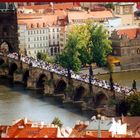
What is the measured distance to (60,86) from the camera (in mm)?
41688

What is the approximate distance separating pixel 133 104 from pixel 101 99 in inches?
270

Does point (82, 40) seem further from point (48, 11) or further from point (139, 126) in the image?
point (139, 126)

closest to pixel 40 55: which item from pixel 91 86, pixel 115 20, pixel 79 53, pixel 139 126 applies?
pixel 79 53

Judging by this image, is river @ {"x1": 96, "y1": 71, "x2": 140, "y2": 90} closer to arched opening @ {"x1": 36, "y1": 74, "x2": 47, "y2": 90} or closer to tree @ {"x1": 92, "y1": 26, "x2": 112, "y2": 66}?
tree @ {"x1": 92, "y1": 26, "x2": 112, "y2": 66}

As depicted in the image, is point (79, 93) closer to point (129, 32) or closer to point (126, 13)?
point (129, 32)

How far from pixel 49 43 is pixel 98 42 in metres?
5.83

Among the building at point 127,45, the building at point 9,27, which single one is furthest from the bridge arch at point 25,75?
the building at point 127,45

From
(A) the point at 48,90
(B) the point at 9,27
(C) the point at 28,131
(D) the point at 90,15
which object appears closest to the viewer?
(C) the point at 28,131

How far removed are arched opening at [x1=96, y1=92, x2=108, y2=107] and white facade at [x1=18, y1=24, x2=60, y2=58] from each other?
19629mm

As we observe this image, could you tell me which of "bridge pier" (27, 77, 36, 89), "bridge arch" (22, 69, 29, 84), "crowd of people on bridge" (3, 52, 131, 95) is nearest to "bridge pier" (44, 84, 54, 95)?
"crowd of people on bridge" (3, 52, 131, 95)

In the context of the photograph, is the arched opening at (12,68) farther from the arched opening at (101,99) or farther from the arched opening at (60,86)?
the arched opening at (101,99)

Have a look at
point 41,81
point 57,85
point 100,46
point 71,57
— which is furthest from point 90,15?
point 57,85

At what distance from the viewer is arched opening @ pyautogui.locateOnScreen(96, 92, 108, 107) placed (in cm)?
3503

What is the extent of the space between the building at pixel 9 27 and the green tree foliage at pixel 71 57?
5.38 meters
